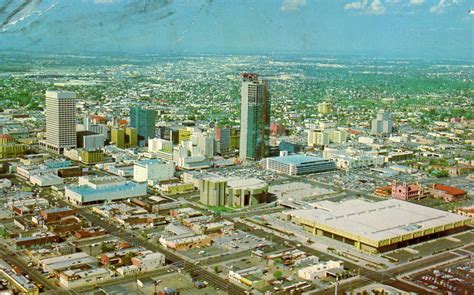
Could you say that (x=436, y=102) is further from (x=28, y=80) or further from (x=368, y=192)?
(x=28, y=80)

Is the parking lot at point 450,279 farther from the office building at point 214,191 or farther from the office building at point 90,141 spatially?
the office building at point 90,141

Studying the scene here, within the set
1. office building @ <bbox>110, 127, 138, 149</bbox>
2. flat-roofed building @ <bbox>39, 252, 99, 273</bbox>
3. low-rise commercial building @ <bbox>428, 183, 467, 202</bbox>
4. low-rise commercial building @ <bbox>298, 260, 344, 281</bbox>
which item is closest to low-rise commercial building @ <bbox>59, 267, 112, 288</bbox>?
flat-roofed building @ <bbox>39, 252, 99, 273</bbox>

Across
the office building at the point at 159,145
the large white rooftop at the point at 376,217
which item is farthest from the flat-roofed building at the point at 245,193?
the office building at the point at 159,145

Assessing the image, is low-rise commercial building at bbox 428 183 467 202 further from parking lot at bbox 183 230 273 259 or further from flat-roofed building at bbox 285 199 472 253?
parking lot at bbox 183 230 273 259

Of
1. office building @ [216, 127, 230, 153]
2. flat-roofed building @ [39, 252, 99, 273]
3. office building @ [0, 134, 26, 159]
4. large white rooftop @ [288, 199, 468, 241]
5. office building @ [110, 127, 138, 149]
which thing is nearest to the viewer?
flat-roofed building @ [39, 252, 99, 273]

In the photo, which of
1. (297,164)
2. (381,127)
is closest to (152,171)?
(297,164)

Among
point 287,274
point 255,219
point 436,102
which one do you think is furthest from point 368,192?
point 436,102

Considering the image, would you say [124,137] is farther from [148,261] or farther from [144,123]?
[148,261]
